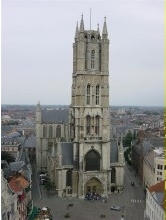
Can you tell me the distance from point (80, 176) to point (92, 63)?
14.0 metres

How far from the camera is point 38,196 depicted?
145 ft

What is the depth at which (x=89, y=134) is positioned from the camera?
4497 centimetres

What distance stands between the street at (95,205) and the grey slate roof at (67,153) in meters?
4.45

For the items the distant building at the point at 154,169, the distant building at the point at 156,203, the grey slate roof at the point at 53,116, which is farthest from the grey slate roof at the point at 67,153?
the grey slate roof at the point at 53,116

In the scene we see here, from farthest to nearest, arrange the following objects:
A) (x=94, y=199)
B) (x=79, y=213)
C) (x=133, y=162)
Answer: (x=133, y=162), (x=94, y=199), (x=79, y=213)

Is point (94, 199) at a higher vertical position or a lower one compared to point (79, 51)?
lower

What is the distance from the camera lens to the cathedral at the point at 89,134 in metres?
44.4

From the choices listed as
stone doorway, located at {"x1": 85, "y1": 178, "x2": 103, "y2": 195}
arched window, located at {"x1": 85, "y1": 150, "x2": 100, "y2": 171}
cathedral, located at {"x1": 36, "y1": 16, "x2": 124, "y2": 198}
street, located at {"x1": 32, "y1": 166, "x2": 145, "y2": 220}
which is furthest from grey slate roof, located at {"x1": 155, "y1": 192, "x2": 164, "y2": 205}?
arched window, located at {"x1": 85, "y1": 150, "x2": 100, "y2": 171}

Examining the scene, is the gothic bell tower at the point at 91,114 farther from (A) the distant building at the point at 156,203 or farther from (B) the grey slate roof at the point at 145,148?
(B) the grey slate roof at the point at 145,148

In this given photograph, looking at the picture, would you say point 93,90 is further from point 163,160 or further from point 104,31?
point 163,160

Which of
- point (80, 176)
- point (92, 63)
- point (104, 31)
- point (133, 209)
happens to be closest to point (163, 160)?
point (133, 209)

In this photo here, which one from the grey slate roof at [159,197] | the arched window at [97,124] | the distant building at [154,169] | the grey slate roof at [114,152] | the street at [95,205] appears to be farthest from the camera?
the grey slate roof at [114,152]

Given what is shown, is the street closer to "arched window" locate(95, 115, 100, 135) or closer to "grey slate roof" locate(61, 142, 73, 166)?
"grey slate roof" locate(61, 142, 73, 166)

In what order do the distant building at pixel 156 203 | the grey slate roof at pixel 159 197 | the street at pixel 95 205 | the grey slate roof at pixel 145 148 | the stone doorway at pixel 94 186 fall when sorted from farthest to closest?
the grey slate roof at pixel 145 148 → the stone doorway at pixel 94 186 → the street at pixel 95 205 → the grey slate roof at pixel 159 197 → the distant building at pixel 156 203
